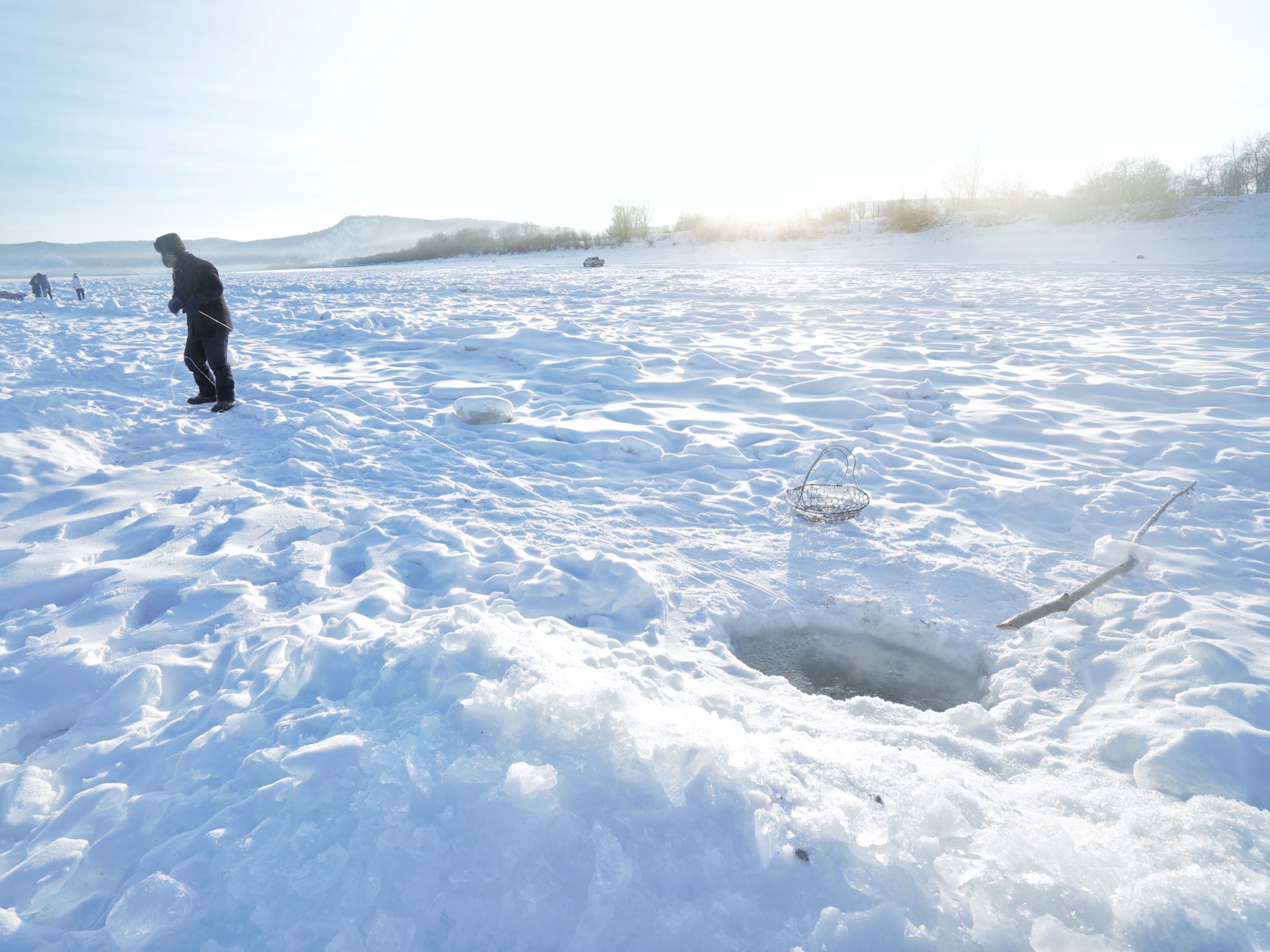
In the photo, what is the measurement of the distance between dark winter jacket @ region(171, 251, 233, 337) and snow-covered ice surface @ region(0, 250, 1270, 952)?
905 mm

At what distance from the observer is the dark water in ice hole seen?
2.61 meters

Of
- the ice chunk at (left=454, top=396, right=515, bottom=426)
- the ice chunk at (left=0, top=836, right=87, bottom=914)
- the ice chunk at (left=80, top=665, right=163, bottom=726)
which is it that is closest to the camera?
the ice chunk at (left=0, top=836, right=87, bottom=914)

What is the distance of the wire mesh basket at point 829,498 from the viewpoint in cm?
386

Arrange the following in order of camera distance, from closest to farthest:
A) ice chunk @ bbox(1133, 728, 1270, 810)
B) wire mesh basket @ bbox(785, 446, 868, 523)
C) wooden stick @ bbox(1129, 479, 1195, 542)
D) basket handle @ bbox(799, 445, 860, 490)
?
ice chunk @ bbox(1133, 728, 1270, 810), wooden stick @ bbox(1129, 479, 1195, 542), wire mesh basket @ bbox(785, 446, 868, 523), basket handle @ bbox(799, 445, 860, 490)

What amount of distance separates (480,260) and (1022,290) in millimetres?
30104

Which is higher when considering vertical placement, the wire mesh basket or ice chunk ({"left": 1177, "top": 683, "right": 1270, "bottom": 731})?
the wire mesh basket

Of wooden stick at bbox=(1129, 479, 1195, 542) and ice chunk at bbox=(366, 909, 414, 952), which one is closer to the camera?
ice chunk at bbox=(366, 909, 414, 952)

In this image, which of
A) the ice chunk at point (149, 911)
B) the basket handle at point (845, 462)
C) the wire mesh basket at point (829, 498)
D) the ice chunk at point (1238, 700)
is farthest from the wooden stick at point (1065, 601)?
the ice chunk at point (149, 911)

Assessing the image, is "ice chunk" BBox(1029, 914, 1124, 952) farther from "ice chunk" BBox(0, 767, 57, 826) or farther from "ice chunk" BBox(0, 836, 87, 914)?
"ice chunk" BBox(0, 767, 57, 826)

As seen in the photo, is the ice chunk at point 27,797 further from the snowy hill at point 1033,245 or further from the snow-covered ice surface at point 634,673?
the snowy hill at point 1033,245

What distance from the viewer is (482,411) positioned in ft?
18.9

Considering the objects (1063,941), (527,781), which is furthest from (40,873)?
(1063,941)

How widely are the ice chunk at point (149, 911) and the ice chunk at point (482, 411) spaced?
14.9 feet

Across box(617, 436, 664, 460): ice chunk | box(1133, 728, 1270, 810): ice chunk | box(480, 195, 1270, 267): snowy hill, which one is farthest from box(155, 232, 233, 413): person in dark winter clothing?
box(480, 195, 1270, 267): snowy hill
